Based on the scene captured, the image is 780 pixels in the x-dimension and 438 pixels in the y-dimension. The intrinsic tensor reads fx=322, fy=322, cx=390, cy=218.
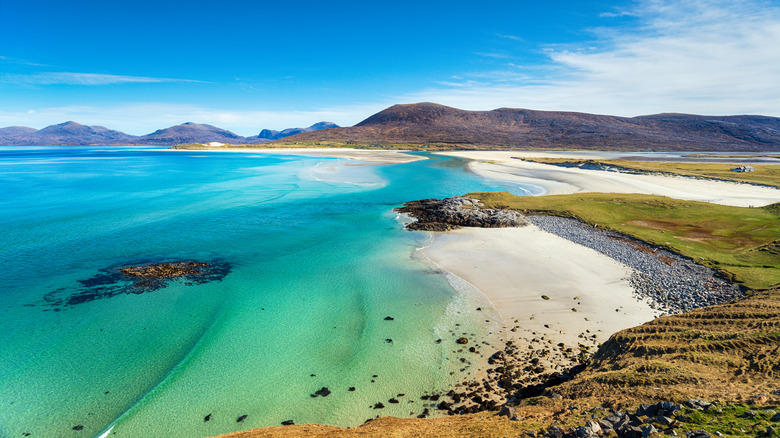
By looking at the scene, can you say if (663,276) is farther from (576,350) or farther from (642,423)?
(642,423)

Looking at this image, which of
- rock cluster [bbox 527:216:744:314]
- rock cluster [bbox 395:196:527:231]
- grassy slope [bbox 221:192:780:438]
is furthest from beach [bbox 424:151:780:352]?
grassy slope [bbox 221:192:780:438]

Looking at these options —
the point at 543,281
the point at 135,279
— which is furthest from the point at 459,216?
the point at 135,279

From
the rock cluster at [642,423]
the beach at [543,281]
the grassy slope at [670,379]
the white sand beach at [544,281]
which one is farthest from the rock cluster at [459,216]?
the rock cluster at [642,423]

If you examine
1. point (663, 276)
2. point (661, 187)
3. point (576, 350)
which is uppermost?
point (661, 187)

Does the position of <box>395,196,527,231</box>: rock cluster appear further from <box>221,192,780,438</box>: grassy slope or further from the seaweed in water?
<box>221,192,780,438</box>: grassy slope

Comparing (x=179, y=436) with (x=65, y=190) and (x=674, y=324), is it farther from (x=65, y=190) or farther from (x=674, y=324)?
(x=65, y=190)
